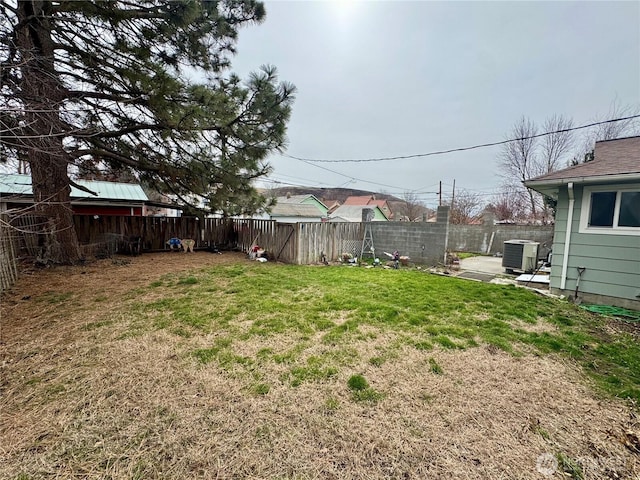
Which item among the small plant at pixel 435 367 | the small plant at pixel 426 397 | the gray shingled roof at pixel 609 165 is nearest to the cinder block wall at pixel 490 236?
the gray shingled roof at pixel 609 165

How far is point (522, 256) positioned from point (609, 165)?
128 inches

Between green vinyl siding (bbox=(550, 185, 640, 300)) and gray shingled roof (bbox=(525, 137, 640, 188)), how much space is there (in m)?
0.31

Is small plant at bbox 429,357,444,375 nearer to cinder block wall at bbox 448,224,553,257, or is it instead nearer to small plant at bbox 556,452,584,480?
small plant at bbox 556,452,584,480

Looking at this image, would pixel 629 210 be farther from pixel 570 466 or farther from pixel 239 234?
pixel 239 234

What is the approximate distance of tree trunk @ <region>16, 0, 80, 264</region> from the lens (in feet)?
10.5

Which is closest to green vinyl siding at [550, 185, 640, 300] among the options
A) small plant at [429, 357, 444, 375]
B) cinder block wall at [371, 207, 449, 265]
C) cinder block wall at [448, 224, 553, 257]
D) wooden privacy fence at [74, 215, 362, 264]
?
cinder block wall at [371, 207, 449, 265]

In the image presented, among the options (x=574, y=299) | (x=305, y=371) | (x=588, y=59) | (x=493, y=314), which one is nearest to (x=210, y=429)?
(x=305, y=371)

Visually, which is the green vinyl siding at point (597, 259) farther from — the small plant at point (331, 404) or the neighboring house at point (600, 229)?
the small plant at point (331, 404)

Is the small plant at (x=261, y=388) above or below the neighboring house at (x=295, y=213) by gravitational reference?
below

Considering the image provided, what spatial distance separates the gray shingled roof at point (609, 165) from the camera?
14.6 ft

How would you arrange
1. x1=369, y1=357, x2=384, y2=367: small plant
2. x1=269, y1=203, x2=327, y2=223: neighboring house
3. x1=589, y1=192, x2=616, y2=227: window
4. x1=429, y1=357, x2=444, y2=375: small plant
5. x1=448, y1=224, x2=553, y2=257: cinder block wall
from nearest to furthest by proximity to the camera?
1. x1=429, y1=357, x2=444, y2=375: small plant
2. x1=369, y1=357, x2=384, y2=367: small plant
3. x1=589, y1=192, x2=616, y2=227: window
4. x1=448, y1=224, x2=553, y2=257: cinder block wall
5. x1=269, y1=203, x2=327, y2=223: neighboring house

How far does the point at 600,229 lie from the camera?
4.74 m

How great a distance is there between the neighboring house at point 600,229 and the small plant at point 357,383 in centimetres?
523

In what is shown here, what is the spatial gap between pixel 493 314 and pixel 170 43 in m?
7.72
